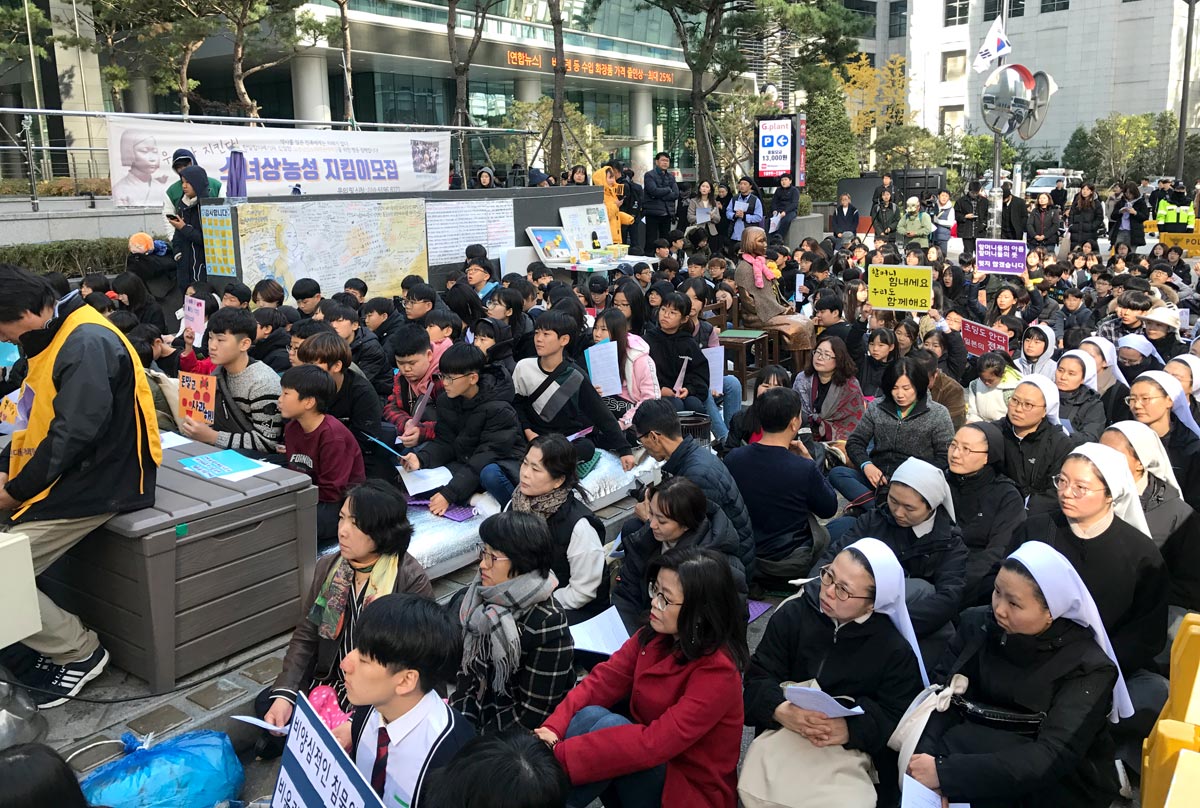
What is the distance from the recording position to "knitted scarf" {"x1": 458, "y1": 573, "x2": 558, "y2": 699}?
353 centimetres

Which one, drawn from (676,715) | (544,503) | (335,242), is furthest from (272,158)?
(676,715)

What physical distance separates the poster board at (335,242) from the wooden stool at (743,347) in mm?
4094

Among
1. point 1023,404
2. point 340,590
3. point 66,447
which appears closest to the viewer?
point 340,590

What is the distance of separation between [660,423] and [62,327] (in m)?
2.84

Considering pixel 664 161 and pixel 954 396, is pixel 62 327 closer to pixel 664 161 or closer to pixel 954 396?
pixel 954 396

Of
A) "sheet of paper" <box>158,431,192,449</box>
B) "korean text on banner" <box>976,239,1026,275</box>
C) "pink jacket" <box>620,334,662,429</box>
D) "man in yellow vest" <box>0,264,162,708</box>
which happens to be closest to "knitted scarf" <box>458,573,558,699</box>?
"man in yellow vest" <box>0,264,162,708</box>

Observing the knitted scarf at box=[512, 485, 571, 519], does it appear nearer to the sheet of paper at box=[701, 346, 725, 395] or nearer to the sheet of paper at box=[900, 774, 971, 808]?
the sheet of paper at box=[900, 774, 971, 808]

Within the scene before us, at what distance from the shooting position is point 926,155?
40719mm

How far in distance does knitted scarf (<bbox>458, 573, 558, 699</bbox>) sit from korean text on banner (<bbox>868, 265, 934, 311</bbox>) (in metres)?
6.17

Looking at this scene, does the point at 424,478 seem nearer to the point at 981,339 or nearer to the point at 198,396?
the point at 198,396

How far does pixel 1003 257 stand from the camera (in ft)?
35.8

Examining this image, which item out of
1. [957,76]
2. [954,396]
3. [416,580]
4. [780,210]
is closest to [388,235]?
[954,396]

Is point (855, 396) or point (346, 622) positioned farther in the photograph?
point (855, 396)

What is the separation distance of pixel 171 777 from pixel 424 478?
2.50 metres
